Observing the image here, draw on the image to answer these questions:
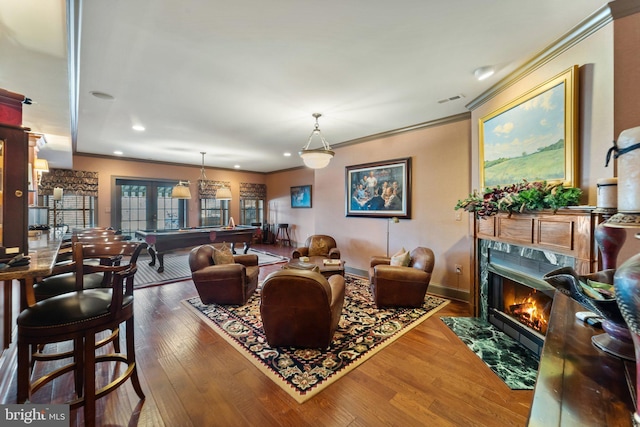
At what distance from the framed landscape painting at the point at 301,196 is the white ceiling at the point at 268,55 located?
4.35 metres

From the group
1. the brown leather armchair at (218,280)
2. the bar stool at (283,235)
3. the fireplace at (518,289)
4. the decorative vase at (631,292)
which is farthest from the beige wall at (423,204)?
the bar stool at (283,235)

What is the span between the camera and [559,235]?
6.33 ft

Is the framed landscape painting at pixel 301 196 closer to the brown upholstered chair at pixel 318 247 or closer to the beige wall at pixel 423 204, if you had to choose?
the beige wall at pixel 423 204

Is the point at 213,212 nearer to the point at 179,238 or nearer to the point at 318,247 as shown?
the point at 179,238

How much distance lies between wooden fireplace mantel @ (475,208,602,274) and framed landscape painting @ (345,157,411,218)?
173cm

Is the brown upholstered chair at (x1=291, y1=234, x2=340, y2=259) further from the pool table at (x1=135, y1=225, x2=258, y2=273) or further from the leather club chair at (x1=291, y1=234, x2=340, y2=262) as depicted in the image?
the pool table at (x1=135, y1=225, x2=258, y2=273)

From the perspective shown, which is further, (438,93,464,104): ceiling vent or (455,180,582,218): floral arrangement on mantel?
(438,93,464,104): ceiling vent

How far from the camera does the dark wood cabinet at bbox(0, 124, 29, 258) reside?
61.6 inches

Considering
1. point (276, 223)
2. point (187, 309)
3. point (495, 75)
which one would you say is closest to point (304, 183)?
point (276, 223)

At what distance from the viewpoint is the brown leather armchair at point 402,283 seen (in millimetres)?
3195

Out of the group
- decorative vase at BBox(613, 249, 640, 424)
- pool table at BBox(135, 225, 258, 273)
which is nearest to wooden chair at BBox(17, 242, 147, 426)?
decorative vase at BBox(613, 249, 640, 424)

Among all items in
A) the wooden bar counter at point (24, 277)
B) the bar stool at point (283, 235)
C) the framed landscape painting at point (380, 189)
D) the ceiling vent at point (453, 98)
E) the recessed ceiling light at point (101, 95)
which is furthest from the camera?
the bar stool at point (283, 235)

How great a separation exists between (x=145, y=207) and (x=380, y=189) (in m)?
6.64

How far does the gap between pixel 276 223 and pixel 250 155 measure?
351 centimetres
